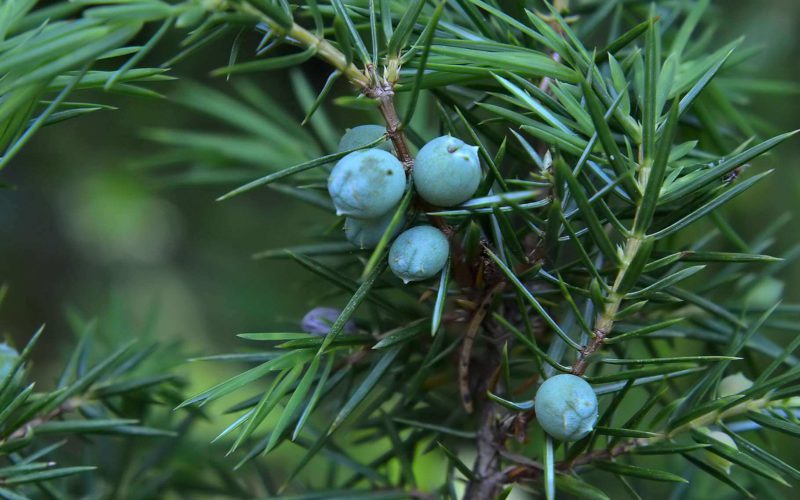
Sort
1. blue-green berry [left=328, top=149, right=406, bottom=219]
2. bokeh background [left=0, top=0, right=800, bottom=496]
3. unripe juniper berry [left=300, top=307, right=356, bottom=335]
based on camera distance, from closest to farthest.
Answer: blue-green berry [left=328, top=149, right=406, bottom=219]
unripe juniper berry [left=300, top=307, right=356, bottom=335]
bokeh background [left=0, top=0, right=800, bottom=496]

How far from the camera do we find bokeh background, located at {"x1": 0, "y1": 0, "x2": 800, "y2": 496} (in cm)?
103

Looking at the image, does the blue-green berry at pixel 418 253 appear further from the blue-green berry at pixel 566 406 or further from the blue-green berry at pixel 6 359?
the blue-green berry at pixel 6 359

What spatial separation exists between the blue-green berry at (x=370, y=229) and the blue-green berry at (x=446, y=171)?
24mm

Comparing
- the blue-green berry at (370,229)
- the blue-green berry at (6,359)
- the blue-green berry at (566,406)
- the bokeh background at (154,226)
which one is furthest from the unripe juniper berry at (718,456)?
the bokeh background at (154,226)

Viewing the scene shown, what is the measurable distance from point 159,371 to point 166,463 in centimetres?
7

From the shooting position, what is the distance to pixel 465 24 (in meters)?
0.48

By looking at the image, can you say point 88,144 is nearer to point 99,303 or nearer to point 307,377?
point 99,303

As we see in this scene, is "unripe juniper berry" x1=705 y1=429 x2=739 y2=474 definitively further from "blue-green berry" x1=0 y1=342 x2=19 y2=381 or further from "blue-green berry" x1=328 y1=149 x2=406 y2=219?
"blue-green berry" x1=0 y1=342 x2=19 y2=381

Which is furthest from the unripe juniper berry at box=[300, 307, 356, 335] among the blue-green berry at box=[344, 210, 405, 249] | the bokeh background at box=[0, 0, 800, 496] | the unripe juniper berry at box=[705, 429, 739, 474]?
the bokeh background at box=[0, 0, 800, 496]

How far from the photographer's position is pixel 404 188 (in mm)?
327

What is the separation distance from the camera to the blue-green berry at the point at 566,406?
1.07ft

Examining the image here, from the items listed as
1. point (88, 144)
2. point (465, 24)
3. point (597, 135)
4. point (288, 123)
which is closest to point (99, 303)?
point (88, 144)

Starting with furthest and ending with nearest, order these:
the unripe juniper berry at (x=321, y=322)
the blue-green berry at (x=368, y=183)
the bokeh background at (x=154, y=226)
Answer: the bokeh background at (x=154, y=226) → the unripe juniper berry at (x=321, y=322) → the blue-green berry at (x=368, y=183)

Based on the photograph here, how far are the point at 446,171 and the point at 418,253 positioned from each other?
37mm
